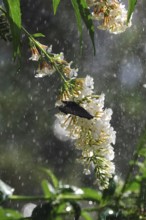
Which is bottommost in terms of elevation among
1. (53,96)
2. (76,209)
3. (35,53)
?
(53,96)

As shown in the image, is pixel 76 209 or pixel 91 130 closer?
pixel 76 209

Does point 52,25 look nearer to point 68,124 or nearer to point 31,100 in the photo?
point 31,100

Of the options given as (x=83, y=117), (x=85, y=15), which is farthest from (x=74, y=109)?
(x=85, y=15)

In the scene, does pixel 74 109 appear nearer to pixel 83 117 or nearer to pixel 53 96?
pixel 83 117

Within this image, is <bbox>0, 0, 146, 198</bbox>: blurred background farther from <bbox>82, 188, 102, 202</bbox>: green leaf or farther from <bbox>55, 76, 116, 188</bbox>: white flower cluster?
<bbox>82, 188, 102, 202</bbox>: green leaf

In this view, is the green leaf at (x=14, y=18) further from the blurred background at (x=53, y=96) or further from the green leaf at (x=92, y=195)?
the blurred background at (x=53, y=96)

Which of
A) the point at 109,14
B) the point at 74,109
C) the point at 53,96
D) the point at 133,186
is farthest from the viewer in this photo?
the point at 53,96

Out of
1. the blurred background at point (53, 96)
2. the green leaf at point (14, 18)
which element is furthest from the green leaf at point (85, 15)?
the blurred background at point (53, 96)

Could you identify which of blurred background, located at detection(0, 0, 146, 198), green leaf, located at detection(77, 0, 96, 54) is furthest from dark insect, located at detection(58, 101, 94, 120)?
blurred background, located at detection(0, 0, 146, 198)
